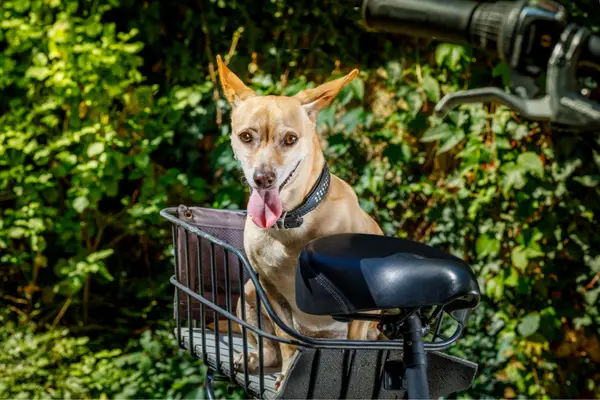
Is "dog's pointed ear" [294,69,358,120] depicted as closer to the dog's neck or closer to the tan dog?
the tan dog

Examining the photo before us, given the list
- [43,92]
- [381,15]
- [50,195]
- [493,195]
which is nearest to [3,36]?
[43,92]

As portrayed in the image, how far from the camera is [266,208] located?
1780 millimetres

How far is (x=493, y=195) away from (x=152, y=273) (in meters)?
1.78

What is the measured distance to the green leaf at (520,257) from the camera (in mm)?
3385

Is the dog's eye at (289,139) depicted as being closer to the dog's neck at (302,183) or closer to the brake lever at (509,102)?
the dog's neck at (302,183)

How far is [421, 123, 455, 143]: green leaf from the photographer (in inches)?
136

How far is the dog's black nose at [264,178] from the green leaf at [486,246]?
1.90m

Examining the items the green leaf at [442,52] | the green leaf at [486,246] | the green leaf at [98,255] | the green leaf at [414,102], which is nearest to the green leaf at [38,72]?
the green leaf at [98,255]

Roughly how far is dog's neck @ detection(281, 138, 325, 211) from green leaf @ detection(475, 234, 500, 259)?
173 centimetres

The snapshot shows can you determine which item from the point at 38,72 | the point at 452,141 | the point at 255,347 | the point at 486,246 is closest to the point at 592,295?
the point at 486,246

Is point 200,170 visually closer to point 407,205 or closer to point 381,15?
point 407,205

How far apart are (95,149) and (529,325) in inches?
76.6

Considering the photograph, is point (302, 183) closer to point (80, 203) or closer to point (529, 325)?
point (529, 325)

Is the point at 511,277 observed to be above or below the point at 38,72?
below
